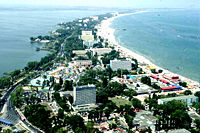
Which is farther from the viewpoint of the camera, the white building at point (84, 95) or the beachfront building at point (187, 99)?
the beachfront building at point (187, 99)

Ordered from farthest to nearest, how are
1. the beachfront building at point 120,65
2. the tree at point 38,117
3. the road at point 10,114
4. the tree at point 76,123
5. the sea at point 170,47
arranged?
the sea at point 170,47 < the beachfront building at point 120,65 < the road at point 10,114 < the tree at point 38,117 < the tree at point 76,123

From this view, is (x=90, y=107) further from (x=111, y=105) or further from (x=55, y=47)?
(x=55, y=47)

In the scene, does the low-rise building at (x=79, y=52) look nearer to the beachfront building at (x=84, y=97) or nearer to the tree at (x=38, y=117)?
the beachfront building at (x=84, y=97)

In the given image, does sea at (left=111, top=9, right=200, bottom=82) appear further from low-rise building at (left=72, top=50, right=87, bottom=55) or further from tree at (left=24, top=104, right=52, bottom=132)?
tree at (left=24, top=104, right=52, bottom=132)

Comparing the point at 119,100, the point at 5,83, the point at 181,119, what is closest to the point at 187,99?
the point at 181,119

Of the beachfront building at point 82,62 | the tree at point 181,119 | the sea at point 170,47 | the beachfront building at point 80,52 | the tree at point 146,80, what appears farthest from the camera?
the beachfront building at point 80,52

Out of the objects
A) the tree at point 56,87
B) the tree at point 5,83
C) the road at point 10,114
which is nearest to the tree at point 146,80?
the tree at point 56,87

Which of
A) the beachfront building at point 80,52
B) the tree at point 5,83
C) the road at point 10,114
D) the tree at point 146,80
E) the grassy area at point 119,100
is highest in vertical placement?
the beachfront building at point 80,52
